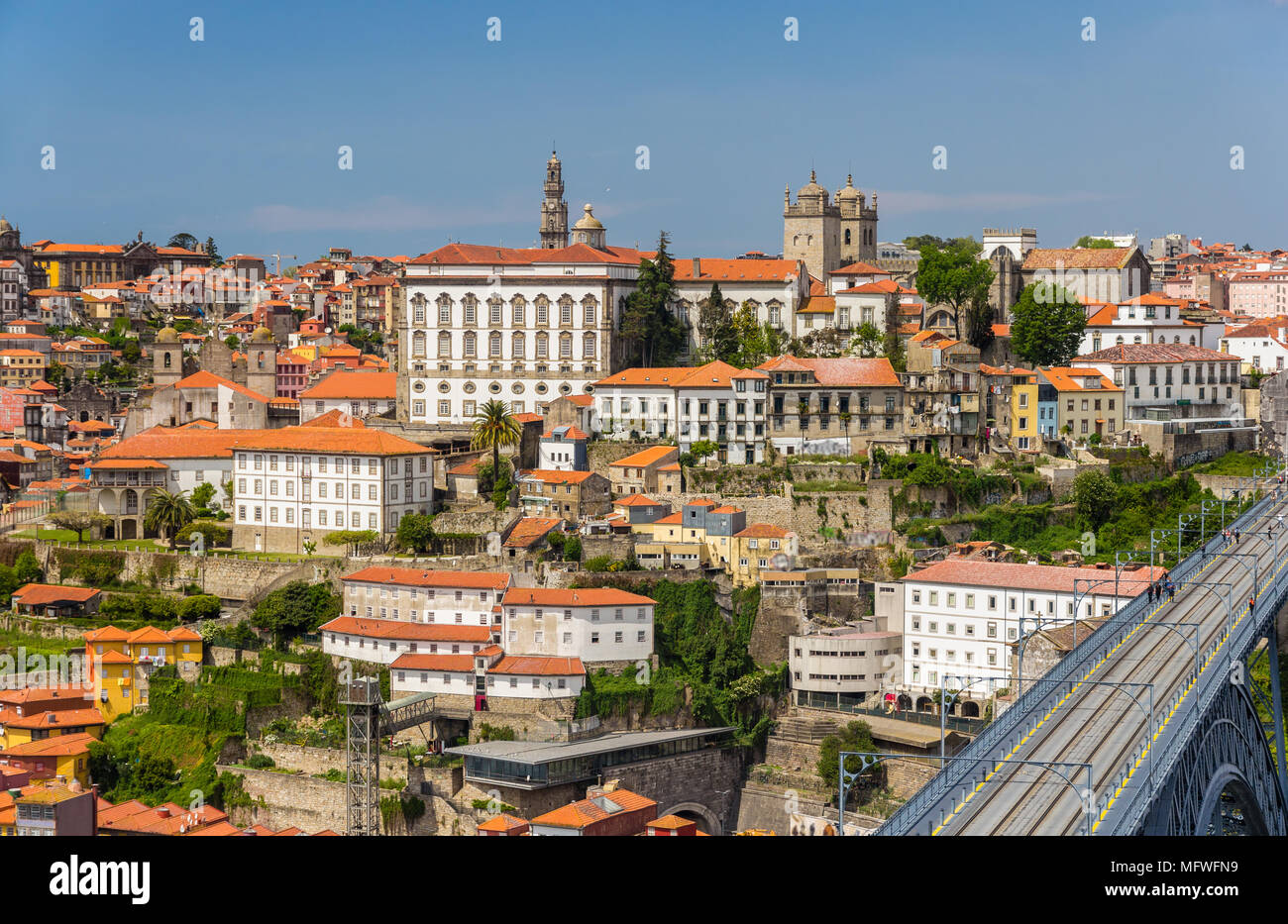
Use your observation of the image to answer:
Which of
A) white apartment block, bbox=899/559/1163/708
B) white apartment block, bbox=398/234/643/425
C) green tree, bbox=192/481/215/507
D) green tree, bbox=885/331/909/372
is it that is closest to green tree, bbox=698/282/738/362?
white apartment block, bbox=398/234/643/425

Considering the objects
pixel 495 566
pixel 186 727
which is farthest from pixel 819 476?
pixel 186 727

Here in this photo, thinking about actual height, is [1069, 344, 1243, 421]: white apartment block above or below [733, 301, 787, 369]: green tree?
below

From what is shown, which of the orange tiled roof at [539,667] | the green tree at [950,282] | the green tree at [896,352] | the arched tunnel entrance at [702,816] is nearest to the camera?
the arched tunnel entrance at [702,816]

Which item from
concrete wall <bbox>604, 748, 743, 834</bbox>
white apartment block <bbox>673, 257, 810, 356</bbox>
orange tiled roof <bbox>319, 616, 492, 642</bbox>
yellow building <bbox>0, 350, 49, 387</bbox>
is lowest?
concrete wall <bbox>604, 748, 743, 834</bbox>

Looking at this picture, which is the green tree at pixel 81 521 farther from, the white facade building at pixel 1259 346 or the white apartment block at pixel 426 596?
the white facade building at pixel 1259 346

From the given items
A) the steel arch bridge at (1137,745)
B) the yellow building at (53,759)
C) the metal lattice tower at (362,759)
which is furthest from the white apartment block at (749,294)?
the yellow building at (53,759)

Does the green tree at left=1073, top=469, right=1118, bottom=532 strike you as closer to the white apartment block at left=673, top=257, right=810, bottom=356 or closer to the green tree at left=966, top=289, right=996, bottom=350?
the green tree at left=966, top=289, right=996, bottom=350
